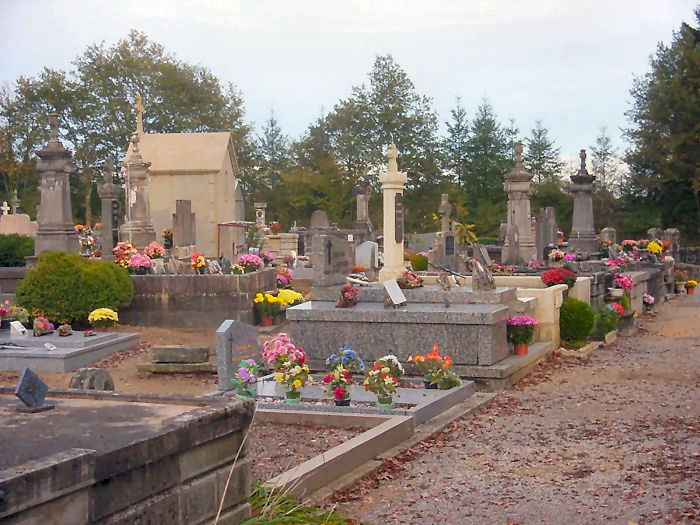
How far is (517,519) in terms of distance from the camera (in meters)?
6.39

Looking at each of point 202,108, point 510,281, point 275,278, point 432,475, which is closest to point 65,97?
point 202,108

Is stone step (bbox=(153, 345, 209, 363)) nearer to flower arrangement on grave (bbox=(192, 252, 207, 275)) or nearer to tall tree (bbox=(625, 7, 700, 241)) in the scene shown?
flower arrangement on grave (bbox=(192, 252, 207, 275))

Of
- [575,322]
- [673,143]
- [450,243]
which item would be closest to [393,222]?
[575,322]

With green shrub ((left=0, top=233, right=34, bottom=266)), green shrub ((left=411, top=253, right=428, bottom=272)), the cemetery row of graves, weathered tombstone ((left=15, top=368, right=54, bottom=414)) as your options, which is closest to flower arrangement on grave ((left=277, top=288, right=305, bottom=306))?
the cemetery row of graves

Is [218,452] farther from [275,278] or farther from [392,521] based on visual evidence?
[275,278]

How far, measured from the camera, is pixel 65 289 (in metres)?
15.5

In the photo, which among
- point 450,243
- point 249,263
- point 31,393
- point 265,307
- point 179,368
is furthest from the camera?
point 450,243

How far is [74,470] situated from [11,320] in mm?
11652

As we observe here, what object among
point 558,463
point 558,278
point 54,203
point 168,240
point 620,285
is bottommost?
point 558,463

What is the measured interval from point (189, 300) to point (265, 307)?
138 centimetres

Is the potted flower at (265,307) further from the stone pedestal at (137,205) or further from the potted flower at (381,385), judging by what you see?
the stone pedestal at (137,205)

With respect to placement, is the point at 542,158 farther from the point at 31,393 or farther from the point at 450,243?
the point at 31,393

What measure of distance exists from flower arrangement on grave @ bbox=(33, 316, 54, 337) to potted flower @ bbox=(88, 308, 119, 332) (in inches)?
41.6

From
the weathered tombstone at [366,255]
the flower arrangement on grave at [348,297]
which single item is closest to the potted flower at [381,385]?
the flower arrangement on grave at [348,297]
